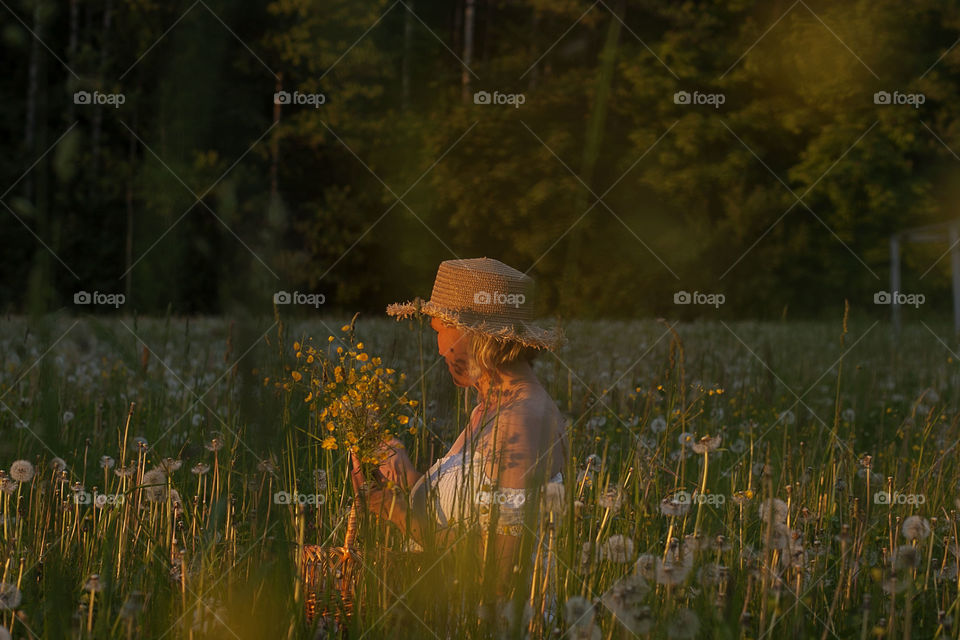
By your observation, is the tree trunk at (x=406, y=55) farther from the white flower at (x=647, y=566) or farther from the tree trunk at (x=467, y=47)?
the white flower at (x=647, y=566)

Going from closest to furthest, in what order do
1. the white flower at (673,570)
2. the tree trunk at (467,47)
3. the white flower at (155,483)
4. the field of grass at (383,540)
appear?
the field of grass at (383,540)
the white flower at (673,570)
the white flower at (155,483)
the tree trunk at (467,47)

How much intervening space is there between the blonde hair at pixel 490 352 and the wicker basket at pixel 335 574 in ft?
2.33

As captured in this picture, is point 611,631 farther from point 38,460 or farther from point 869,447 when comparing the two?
point 869,447

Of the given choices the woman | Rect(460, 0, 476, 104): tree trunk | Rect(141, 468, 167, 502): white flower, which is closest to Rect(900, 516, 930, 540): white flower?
the woman

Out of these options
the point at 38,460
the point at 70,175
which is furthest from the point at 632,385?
the point at 70,175

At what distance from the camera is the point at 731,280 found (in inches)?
1081

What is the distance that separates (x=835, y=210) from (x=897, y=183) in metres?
1.69

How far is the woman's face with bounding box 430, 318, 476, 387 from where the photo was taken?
297 centimetres

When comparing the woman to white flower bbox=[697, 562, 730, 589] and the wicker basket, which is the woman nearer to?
the wicker basket

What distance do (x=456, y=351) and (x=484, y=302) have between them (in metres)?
0.17

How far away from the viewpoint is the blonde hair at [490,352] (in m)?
2.91

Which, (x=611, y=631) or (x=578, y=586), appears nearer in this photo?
(x=611, y=631)

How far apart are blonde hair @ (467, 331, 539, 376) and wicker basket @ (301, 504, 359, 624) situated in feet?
2.33

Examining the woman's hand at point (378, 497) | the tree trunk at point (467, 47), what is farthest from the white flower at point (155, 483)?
the tree trunk at point (467, 47)
